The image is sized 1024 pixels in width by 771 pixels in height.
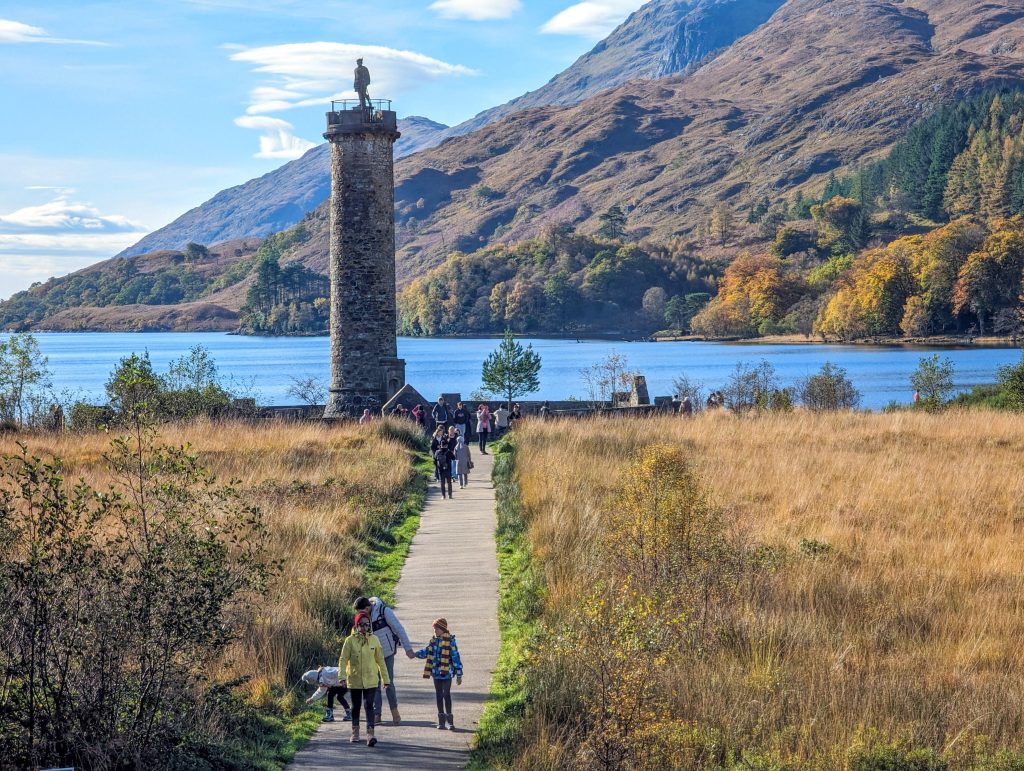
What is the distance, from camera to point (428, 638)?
10586mm

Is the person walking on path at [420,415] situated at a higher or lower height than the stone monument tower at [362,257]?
lower

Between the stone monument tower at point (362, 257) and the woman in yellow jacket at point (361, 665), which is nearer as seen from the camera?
the woman in yellow jacket at point (361, 665)

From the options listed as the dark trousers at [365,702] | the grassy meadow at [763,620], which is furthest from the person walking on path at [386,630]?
the grassy meadow at [763,620]

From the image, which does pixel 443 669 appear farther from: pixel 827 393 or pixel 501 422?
pixel 827 393

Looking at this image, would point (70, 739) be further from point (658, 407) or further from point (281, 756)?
point (658, 407)

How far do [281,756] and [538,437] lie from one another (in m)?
16.5

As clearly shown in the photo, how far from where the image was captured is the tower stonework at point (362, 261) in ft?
103

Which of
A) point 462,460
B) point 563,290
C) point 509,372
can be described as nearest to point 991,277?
point 563,290

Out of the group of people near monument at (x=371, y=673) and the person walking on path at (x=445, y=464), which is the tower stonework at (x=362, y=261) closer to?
the person walking on path at (x=445, y=464)

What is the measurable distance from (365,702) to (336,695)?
892 millimetres

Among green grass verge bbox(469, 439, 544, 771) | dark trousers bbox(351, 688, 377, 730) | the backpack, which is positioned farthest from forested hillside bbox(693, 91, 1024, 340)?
dark trousers bbox(351, 688, 377, 730)

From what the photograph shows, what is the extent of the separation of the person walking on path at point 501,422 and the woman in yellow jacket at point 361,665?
70.7ft

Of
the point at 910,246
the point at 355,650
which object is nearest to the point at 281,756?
the point at 355,650

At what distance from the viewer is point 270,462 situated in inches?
821
